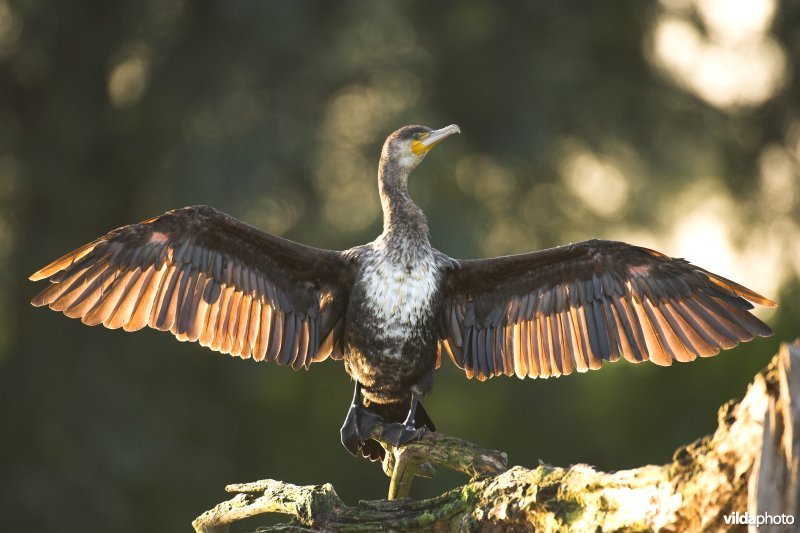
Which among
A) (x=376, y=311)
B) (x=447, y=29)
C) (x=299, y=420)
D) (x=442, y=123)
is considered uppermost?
(x=447, y=29)

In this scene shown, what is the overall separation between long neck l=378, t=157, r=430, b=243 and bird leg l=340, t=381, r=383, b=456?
1.00 metres

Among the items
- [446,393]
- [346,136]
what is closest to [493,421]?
[446,393]

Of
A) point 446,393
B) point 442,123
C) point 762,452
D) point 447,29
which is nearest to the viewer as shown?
point 762,452

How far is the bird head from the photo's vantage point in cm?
795

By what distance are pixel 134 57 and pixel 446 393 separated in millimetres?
6870

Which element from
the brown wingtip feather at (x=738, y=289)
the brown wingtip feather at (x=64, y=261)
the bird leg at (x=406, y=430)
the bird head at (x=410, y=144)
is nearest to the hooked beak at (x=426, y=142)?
the bird head at (x=410, y=144)

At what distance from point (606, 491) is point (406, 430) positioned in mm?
2155

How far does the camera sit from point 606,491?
4648 mm

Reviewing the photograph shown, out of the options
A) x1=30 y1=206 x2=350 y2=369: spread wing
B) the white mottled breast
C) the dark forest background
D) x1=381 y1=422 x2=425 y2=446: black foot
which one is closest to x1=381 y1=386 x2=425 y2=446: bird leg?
x1=381 y1=422 x2=425 y2=446: black foot

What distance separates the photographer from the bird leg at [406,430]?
6.56 meters

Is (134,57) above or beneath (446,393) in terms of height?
above

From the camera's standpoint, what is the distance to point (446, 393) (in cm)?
1886

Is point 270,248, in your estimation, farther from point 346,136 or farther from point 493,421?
point 493,421

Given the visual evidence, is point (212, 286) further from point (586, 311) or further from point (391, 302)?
point (586, 311)
